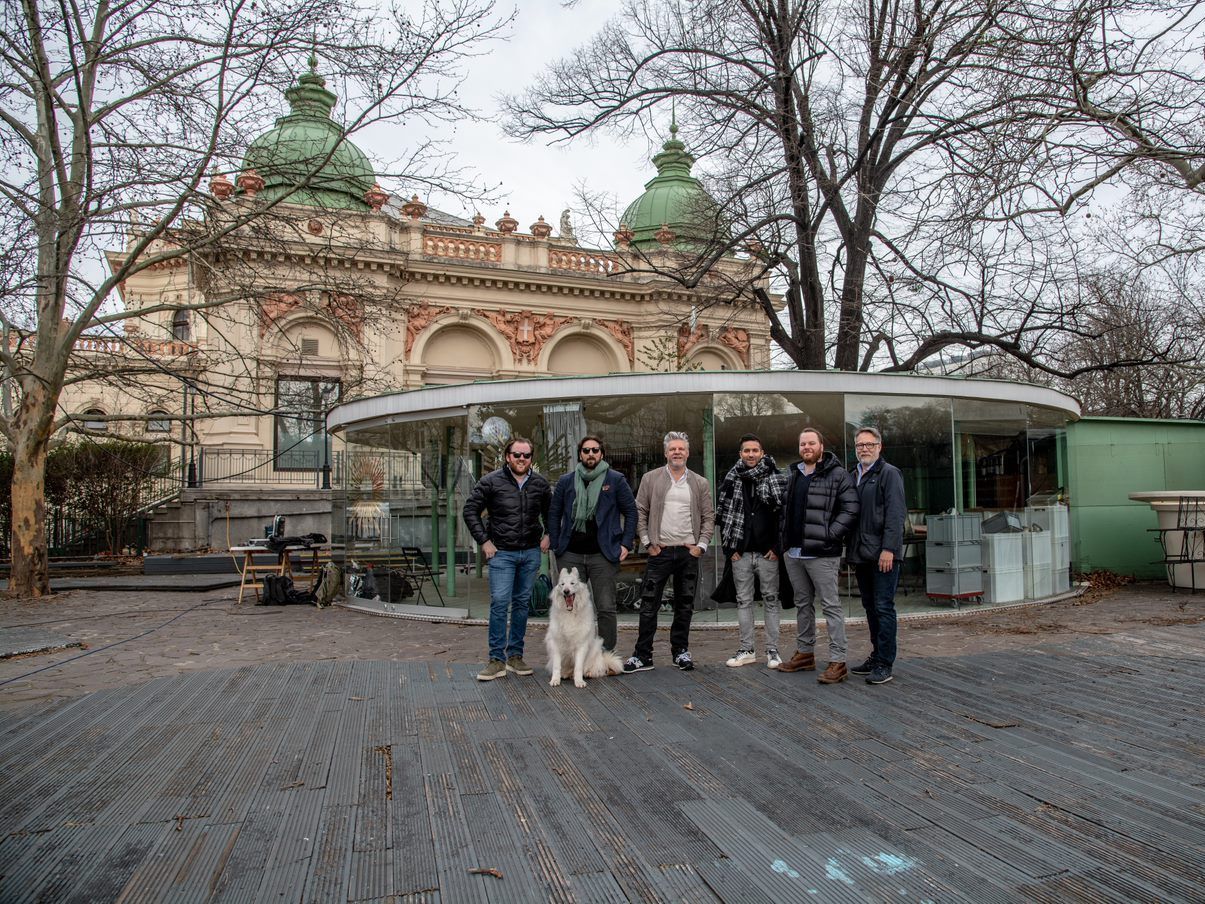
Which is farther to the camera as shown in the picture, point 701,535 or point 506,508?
point 701,535

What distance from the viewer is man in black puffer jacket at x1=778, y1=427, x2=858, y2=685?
6.36m

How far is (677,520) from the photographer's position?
681cm

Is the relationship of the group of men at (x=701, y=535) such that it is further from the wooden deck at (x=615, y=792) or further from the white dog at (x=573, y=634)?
the wooden deck at (x=615, y=792)

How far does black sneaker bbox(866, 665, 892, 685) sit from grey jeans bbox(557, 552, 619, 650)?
2.08 meters

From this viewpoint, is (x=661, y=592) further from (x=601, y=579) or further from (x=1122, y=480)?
(x=1122, y=480)

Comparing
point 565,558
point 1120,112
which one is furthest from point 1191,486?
point 565,558

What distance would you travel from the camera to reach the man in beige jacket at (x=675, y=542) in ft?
22.3

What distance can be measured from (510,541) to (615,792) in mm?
2881

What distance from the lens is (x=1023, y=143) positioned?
29.1ft

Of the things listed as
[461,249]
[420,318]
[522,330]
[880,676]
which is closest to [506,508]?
[880,676]

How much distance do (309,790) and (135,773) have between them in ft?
3.54

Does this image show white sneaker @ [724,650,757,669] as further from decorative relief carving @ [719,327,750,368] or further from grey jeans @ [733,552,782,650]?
decorative relief carving @ [719,327,750,368]

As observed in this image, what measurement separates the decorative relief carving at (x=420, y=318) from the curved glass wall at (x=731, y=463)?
1850 centimetres

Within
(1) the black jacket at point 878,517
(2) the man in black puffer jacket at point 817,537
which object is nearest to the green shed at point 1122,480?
Result: (1) the black jacket at point 878,517
